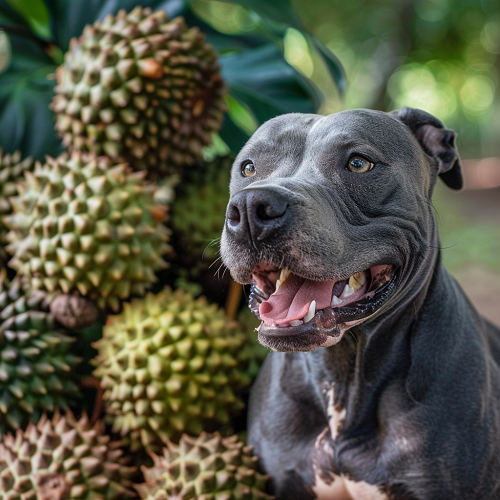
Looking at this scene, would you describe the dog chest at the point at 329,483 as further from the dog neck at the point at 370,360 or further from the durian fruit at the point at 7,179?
the durian fruit at the point at 7,179

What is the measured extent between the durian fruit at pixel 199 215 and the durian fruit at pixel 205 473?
657 millimetres

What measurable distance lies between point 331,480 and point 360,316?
475 millimetres

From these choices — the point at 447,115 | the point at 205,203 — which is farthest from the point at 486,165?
the point at 205,203

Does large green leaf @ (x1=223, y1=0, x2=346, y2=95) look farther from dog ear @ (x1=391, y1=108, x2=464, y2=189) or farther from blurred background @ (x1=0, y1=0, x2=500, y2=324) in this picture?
dog ear @ (x1=391, y1=108, x2=464, y2=189)

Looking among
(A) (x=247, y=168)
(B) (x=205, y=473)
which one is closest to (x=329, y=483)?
(B) (x=205, y=473)

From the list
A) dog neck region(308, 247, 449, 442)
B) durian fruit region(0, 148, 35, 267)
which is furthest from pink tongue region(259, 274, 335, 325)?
durian fruit region(0, 148, 35, 267)

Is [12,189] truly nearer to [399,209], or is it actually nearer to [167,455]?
[167,455]

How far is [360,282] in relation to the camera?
139 cm

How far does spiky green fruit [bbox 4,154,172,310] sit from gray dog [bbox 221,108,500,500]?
37 cm

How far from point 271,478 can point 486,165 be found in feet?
48.6

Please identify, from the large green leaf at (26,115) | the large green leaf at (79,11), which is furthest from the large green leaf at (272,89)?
the large green leaf at (26,115)

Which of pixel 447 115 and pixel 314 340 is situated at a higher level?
pixel 314 340

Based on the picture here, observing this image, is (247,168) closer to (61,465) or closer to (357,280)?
(357,280)

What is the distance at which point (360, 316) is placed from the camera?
1.32 metres
